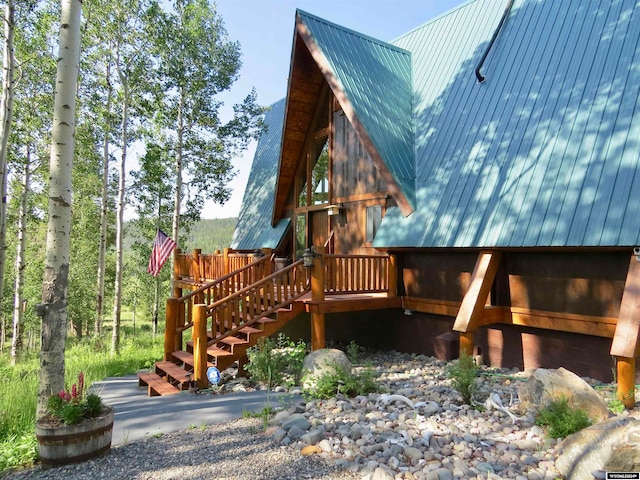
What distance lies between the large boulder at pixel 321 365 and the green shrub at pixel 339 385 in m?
0.05

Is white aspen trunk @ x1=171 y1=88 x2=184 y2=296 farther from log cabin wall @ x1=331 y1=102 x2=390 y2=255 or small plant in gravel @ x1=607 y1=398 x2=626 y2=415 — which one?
small plant in gravel @ x1=607 y1=398 x2=626 y2=415

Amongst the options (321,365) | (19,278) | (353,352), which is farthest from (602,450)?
(19,278)

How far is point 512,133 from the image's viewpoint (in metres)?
8.10

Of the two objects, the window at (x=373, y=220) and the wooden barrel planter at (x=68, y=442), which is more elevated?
the window at (x=373, y=220)

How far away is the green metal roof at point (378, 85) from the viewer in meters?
9.53

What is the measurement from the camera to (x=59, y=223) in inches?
187

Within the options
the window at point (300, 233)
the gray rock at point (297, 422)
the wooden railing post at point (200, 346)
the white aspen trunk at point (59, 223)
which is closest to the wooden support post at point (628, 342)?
the gray rock at point (297, 422)

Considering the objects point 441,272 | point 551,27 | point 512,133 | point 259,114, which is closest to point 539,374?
point 441,272

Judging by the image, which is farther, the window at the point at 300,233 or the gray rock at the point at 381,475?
the window at the point at 300,233

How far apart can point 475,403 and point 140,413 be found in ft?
14.6

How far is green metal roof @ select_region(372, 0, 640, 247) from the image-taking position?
249 inches

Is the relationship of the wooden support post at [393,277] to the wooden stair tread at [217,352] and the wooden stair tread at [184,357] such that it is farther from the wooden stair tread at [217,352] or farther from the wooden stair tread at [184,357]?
the wooden stair tread at [184,357]

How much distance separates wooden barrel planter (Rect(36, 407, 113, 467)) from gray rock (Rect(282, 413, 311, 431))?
193 cm

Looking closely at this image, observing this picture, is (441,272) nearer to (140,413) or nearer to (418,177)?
(418,177)
